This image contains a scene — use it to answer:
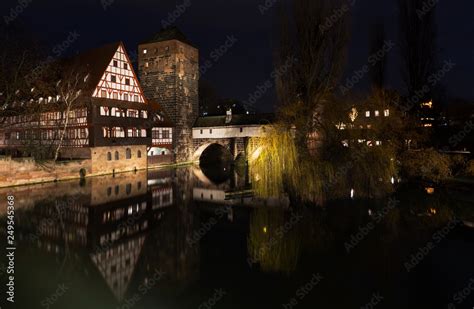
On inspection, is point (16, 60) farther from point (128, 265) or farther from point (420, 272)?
point (420, 272)

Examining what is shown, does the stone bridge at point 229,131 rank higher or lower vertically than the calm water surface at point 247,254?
higher

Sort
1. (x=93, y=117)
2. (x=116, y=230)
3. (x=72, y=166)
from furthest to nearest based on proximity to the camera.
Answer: (x=93, y=117)
(x=72, y=166)
(x=116, y=230)

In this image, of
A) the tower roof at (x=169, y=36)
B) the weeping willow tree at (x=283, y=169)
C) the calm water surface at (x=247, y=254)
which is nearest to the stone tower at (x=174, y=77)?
the tower roof at (x=169, y=36)

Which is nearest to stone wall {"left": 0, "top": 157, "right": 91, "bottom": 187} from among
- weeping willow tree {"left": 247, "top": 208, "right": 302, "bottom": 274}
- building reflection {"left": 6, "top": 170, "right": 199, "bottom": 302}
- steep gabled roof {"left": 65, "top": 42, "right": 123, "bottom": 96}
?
building reflection {"left": 6, "top": 170, "right": 199, "bottom": 302}

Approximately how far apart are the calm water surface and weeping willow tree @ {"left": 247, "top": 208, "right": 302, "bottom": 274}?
0.14ft

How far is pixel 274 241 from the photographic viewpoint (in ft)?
32.7

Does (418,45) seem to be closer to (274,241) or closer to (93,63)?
(274,241)

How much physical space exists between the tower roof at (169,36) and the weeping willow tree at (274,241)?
30151 millimetres

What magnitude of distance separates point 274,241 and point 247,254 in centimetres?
129

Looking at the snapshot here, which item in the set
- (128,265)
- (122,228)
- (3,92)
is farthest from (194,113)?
(128,265)

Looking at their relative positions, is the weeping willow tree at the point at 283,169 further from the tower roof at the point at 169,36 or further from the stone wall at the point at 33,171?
the tower roof at the point at 169,36

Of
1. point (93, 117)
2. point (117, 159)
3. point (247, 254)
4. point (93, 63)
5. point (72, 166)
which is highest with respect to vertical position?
point (93, 63)

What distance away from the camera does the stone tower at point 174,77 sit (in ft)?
122

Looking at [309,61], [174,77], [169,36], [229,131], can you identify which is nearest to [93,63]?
[174,77]
